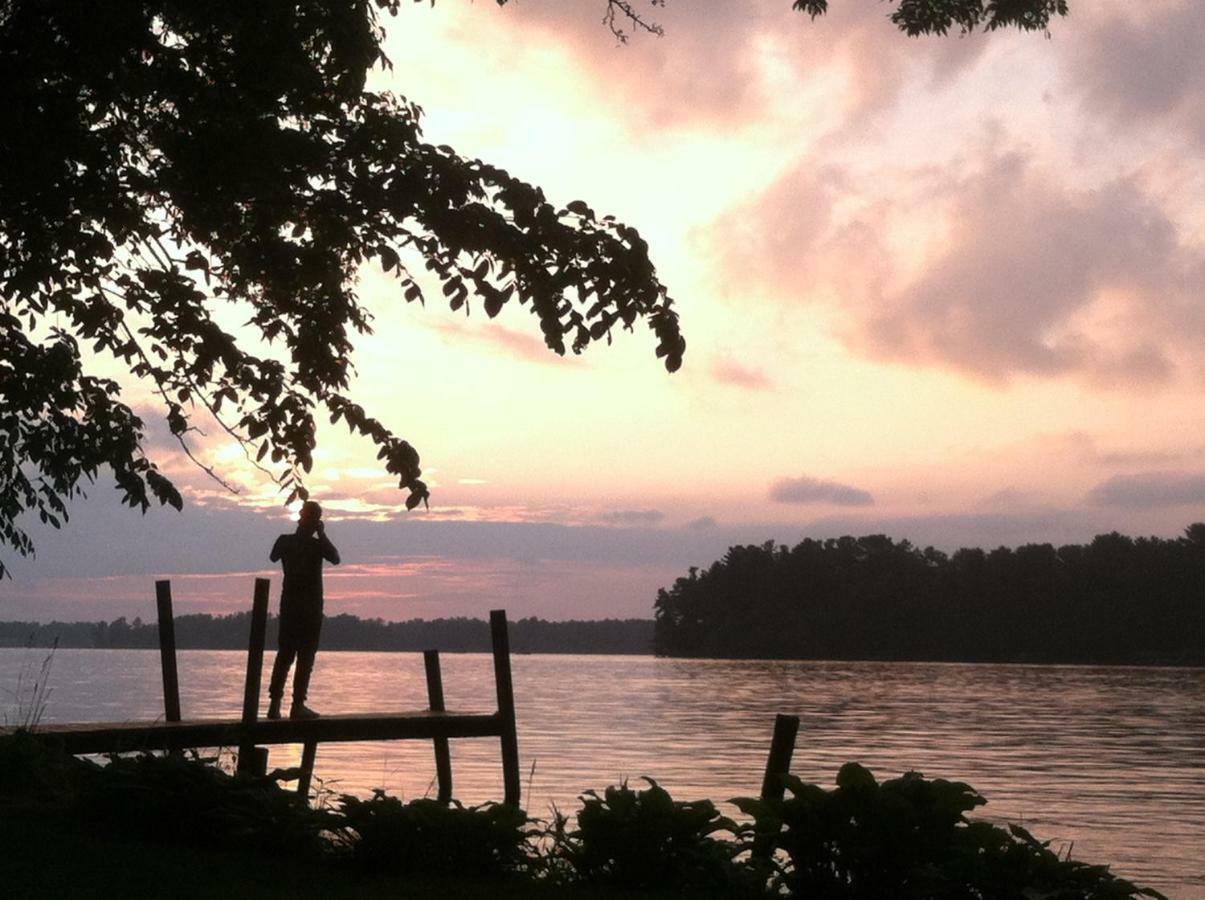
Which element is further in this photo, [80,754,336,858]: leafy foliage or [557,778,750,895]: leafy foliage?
[80,754,336,858]: leafy foliage

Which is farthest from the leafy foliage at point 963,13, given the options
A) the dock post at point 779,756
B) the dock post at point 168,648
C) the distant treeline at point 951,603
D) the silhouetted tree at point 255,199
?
the distant treeline at point 951,603

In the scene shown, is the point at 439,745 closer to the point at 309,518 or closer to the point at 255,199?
the point at 309,518

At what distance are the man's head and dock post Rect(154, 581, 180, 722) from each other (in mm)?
2805

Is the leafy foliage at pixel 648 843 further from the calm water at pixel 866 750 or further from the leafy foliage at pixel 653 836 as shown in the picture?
the calm water at pixel 866 750

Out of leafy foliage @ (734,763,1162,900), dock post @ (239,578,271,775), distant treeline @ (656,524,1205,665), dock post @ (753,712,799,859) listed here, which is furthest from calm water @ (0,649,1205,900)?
distant treeline @ (656,524,1205,665)

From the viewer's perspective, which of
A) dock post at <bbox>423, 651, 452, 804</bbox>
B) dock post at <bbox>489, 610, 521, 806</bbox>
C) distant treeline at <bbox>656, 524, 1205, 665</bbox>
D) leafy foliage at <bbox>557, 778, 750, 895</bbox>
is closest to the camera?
leafy foliage at <bbox>557, 778, 750, 895</bbox>

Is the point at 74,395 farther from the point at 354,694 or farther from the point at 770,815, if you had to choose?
the point at 354,694

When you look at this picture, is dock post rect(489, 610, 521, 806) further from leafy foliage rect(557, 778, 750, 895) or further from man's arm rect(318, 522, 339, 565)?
leafy foliage rect(557, 778, 750, 895)

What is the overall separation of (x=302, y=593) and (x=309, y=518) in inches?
35.2

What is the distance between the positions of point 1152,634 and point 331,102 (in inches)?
6404

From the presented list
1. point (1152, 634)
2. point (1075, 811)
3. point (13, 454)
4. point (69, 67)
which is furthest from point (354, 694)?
point (1152, 634)

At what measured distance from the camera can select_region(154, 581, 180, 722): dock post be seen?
61.7ft

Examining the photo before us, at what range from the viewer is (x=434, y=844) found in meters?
9.67

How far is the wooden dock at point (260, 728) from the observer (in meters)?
15.0
